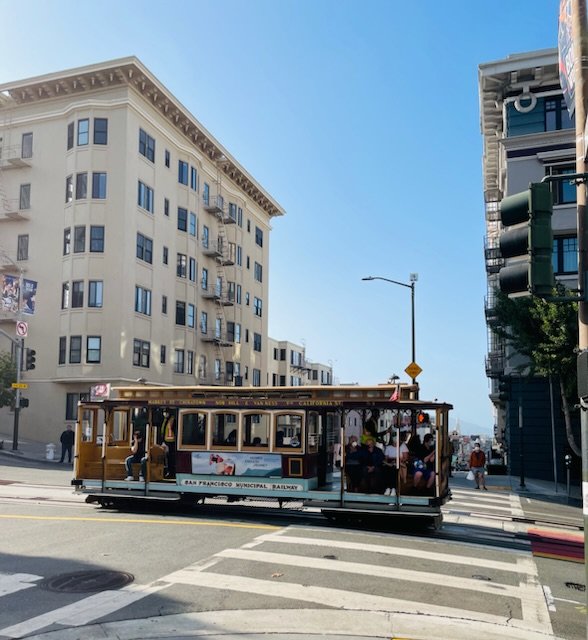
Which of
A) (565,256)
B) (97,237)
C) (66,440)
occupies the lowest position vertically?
(66,440)

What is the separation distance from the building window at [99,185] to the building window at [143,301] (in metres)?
6.05

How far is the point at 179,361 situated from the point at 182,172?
13.6 metres

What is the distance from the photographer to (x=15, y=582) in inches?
362

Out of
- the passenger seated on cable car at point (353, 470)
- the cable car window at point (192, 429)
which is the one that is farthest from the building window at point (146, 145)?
the passenger seated on cable car at point (353, 470)

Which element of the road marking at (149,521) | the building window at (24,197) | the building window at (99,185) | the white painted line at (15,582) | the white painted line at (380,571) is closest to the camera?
the white painted line at (15,582)

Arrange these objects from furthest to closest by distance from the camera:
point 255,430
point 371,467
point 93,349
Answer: point 93,349
point 255,430
point 371,467

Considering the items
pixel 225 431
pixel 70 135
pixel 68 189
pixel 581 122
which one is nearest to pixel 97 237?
pixel 68 189

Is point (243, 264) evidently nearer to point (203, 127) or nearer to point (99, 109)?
point (203, 127)

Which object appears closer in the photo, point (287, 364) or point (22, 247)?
point (22, 247)

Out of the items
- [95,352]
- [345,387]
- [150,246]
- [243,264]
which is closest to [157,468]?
[345,387]

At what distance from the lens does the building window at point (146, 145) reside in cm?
4241

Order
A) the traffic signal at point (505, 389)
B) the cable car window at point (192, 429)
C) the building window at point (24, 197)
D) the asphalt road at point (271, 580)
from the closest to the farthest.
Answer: the asphalt road at point (271, 580)
the cable car window at point (192, 429)
the traffic signal at point (505, 389)
the building window at point (24, 197)

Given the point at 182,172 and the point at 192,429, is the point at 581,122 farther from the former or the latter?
the point at 182,172

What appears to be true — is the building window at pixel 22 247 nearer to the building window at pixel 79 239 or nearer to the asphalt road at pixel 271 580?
the building window at pixel 79 239
